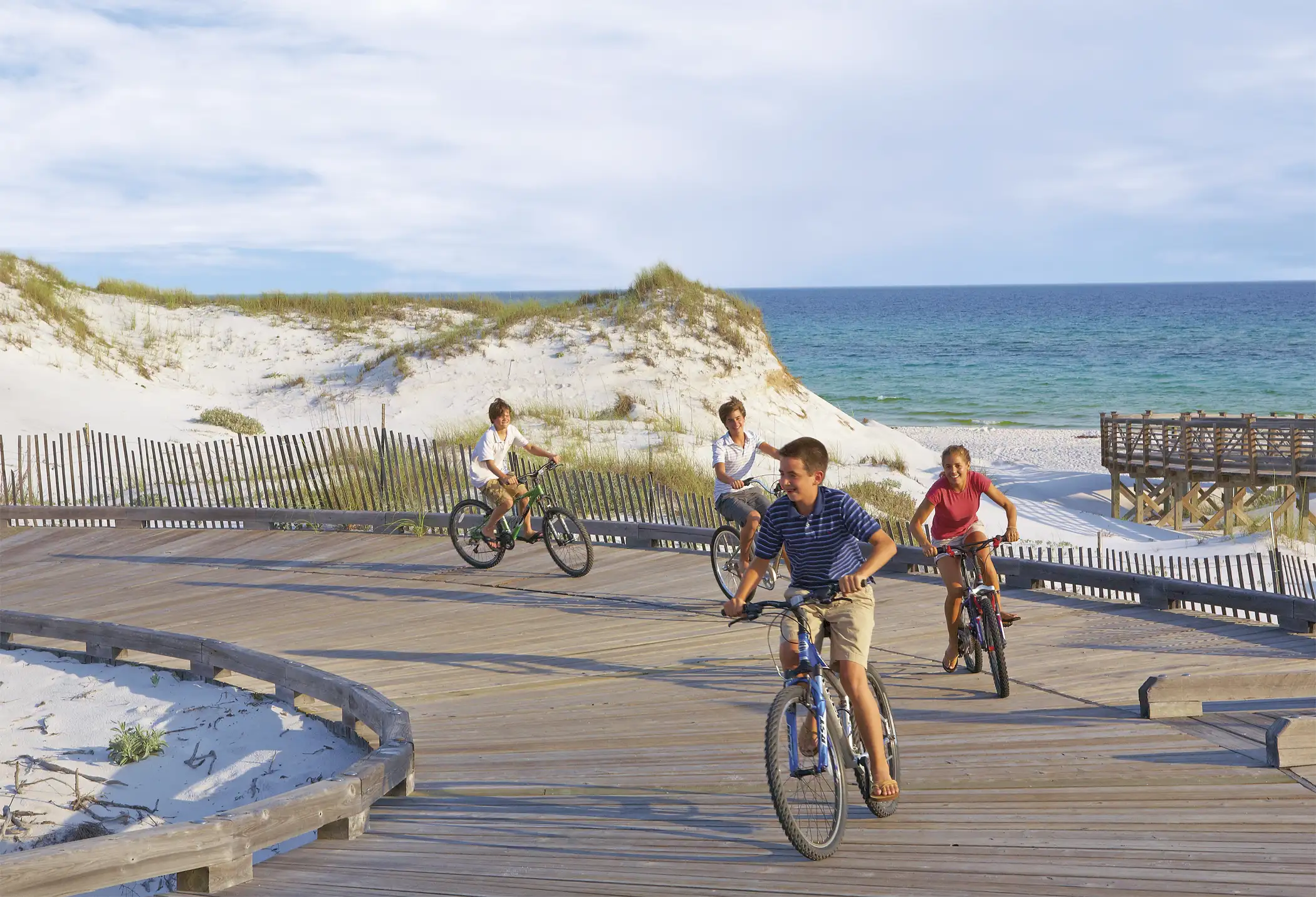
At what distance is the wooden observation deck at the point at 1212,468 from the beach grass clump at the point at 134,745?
72.6 feet

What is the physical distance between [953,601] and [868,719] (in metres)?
2.93

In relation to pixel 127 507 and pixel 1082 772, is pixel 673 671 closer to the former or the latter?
pixel 1082 772

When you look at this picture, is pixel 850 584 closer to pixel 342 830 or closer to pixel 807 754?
pixel 807 754

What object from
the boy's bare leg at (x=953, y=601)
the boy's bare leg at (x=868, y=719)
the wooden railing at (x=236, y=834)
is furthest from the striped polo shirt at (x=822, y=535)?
the boy's bare leg at (x=953, y=601)

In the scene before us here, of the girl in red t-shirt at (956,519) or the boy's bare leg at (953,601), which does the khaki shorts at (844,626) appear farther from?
the boy's bare leg at (953,601)

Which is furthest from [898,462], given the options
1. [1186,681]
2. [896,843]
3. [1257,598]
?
[896,843]

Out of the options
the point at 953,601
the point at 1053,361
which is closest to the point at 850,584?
the point at 953,601

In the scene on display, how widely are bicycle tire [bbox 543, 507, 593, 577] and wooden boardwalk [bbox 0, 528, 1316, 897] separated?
0.21 m

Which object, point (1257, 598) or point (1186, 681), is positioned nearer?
point (1186, 681)

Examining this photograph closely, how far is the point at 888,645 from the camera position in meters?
Answer: 9.02

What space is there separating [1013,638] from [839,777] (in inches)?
186

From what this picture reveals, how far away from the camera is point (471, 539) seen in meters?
12.7

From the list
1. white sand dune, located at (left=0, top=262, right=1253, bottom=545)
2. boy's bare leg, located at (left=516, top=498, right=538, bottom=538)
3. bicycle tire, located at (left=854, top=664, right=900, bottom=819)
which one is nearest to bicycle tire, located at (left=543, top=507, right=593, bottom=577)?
boy's bare leg, located at (left=516, top=498, right=538, bottom=538)

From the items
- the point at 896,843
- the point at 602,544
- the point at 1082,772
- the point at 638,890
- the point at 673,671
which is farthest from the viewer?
the point at 602,544
